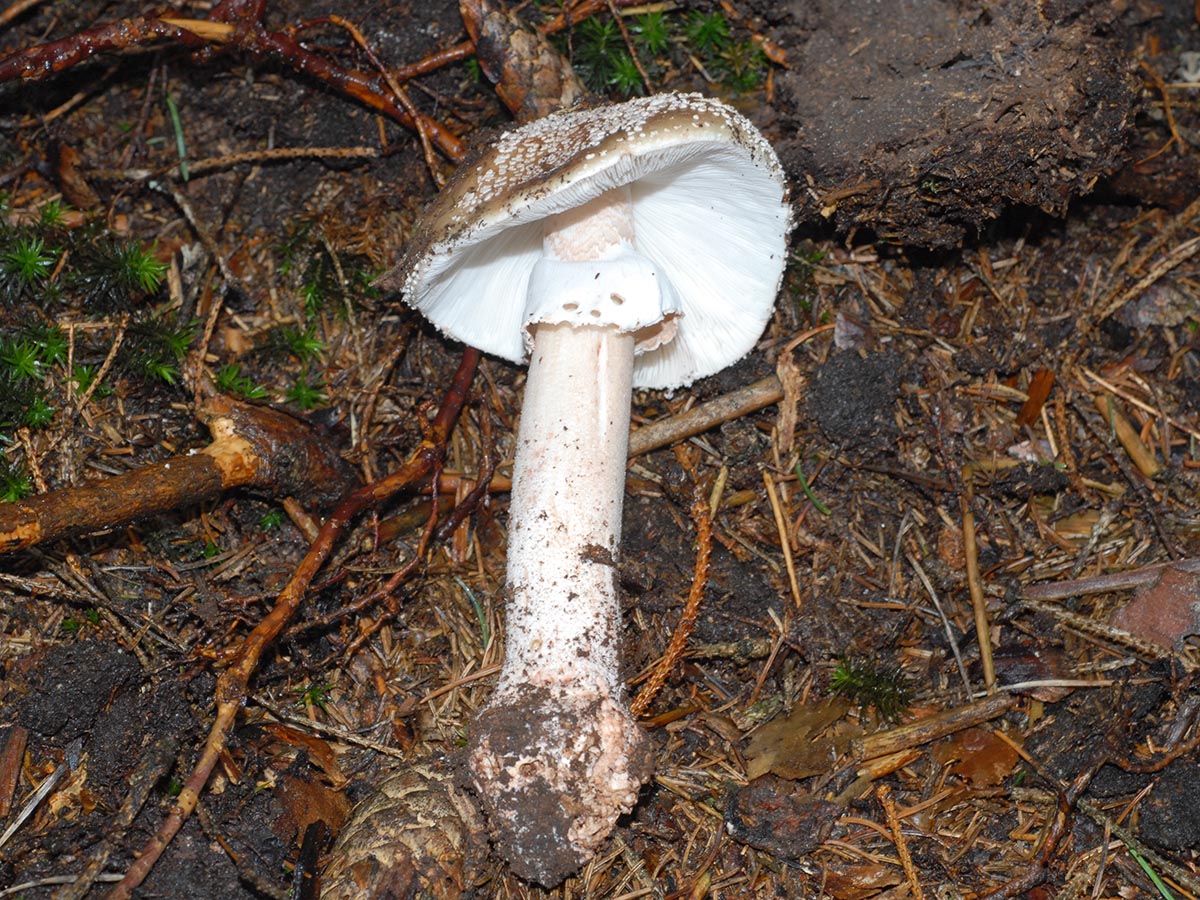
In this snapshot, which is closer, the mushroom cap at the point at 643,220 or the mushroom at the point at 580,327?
the mushroom cap at the point at 643,220

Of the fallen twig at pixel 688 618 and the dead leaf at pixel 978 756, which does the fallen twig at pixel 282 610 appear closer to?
the fallen twig at pixel 688 618

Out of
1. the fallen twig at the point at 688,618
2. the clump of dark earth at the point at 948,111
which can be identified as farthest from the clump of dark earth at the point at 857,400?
the fallen twig at the point at 688,618

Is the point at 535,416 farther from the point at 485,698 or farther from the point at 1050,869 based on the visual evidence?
the point at 1050,869

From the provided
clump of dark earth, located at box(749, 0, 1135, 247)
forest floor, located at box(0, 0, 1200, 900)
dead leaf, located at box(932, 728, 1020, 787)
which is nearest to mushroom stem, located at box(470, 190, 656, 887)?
forest floor, located at box(0, 0, 1200, 900)

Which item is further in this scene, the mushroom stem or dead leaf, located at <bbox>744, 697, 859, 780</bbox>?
dead leaf, located at <bbox>744, 697, 859, 780</bbox>

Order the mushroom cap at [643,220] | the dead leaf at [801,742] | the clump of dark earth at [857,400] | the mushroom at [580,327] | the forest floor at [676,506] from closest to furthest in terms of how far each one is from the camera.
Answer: the mushroom cap at [643,220] → the mushroom at [580,327] → the forest floor at [676,506] → the dead leaf at [801,742] → the clump of dark earth at [857,400]

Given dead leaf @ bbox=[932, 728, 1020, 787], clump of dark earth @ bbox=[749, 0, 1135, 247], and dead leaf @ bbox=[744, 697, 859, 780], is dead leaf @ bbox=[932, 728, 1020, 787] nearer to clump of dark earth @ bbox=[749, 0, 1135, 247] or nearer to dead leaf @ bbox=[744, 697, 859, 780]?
dead leaf @ bbox=[744, 697, 859, 780]

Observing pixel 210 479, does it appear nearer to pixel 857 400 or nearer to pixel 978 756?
pixel 857 400

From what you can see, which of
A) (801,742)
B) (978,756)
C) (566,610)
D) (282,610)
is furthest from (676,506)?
(282,610)
